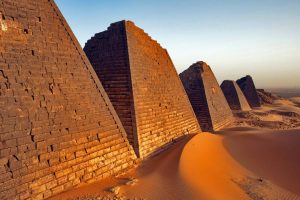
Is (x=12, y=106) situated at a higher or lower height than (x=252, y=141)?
higher

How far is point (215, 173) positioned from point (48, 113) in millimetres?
4575

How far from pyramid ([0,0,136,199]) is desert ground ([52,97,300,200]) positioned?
496 mm

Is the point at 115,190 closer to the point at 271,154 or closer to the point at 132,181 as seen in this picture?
the point at 132,181

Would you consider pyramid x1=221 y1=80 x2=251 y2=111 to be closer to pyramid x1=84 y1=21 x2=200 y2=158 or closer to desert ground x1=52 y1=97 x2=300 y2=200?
pyramid x1=84 y1=21 x2=200 y2=158

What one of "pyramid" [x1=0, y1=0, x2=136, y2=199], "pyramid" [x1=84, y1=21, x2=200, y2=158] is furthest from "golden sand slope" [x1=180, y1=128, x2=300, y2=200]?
"pyramid" [x1=0, y1=0, x2=136, y2=199]

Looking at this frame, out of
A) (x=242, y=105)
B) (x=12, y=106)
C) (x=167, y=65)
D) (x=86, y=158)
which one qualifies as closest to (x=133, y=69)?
(x=167, y=65)

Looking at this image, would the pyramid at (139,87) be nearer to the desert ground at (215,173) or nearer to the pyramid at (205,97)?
the desert ground at (215,173)

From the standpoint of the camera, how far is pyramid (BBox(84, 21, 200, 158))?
8.66 meters

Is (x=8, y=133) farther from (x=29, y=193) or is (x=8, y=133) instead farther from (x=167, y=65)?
(x=167, y=65)

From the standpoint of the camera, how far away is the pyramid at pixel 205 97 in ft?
49.5

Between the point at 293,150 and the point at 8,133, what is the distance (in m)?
8.71

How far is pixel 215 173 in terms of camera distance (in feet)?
23.0

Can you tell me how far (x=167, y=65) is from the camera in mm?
12344

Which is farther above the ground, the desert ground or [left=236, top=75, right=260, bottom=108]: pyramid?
[left=236, top=75, right=260, bottom=108]: pyramid
